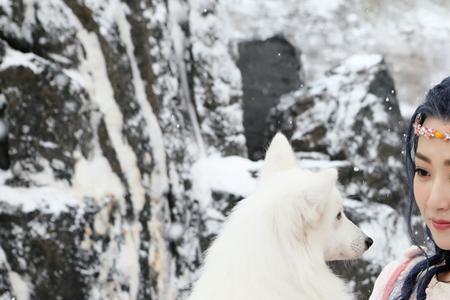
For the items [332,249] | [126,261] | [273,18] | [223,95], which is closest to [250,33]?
[273,18]

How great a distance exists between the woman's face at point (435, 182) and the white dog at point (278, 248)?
0.80m

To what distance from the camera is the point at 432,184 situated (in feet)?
5.47

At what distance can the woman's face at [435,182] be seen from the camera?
1640mm

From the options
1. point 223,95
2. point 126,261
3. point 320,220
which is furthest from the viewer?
point 223,95

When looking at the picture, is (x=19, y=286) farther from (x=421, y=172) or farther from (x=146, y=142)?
(x=421, y=172)

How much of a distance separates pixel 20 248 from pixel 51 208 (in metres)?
0.37

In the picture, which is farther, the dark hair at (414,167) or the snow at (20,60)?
the snow at (20,60)

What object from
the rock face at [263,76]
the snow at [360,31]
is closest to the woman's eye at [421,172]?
the rock face at [263,76]

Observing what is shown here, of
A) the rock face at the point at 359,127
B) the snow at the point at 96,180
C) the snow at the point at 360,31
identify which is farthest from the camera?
the snow at the point at 360,31

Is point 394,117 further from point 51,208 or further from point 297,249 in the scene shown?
point 297,249

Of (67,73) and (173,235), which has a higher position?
(67,73)

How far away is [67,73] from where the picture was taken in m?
4.86

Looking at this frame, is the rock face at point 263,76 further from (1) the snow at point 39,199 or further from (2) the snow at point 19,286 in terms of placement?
(2) the snow at point 19,286

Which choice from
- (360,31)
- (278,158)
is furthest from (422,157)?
(360,31)
